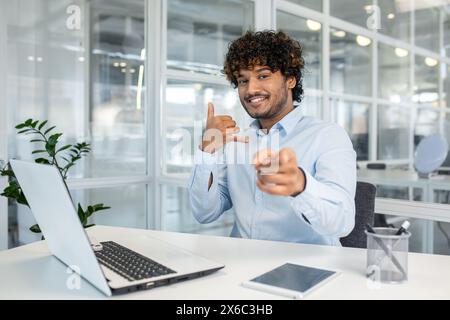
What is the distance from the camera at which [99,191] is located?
346 centimetres

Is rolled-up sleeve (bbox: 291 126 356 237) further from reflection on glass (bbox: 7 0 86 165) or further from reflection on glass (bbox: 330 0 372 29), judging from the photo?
reflection on glass (bbox: 7 0 86 165)

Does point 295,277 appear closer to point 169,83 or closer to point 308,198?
point 308,198

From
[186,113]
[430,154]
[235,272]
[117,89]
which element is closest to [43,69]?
[117,89]

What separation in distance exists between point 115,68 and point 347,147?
8.51ft

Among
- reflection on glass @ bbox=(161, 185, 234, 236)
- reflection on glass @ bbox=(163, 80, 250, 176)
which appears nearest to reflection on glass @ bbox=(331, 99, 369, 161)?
reflection on glass @ bbox=(163, 80, 250, 176)

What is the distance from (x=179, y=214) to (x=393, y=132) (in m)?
2.00

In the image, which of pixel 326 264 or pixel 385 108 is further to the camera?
pixel 385 108

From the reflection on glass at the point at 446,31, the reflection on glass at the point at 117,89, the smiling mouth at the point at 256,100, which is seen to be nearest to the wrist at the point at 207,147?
the smiling mouth at the point at 256,100

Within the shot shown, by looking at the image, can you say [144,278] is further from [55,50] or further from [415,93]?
[415,93]

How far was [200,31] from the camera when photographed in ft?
13.4

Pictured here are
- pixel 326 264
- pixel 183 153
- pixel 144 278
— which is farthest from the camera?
pixel 183 153

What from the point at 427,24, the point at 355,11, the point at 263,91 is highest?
the point at 355,11

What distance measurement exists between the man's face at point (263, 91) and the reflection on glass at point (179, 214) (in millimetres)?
2040
